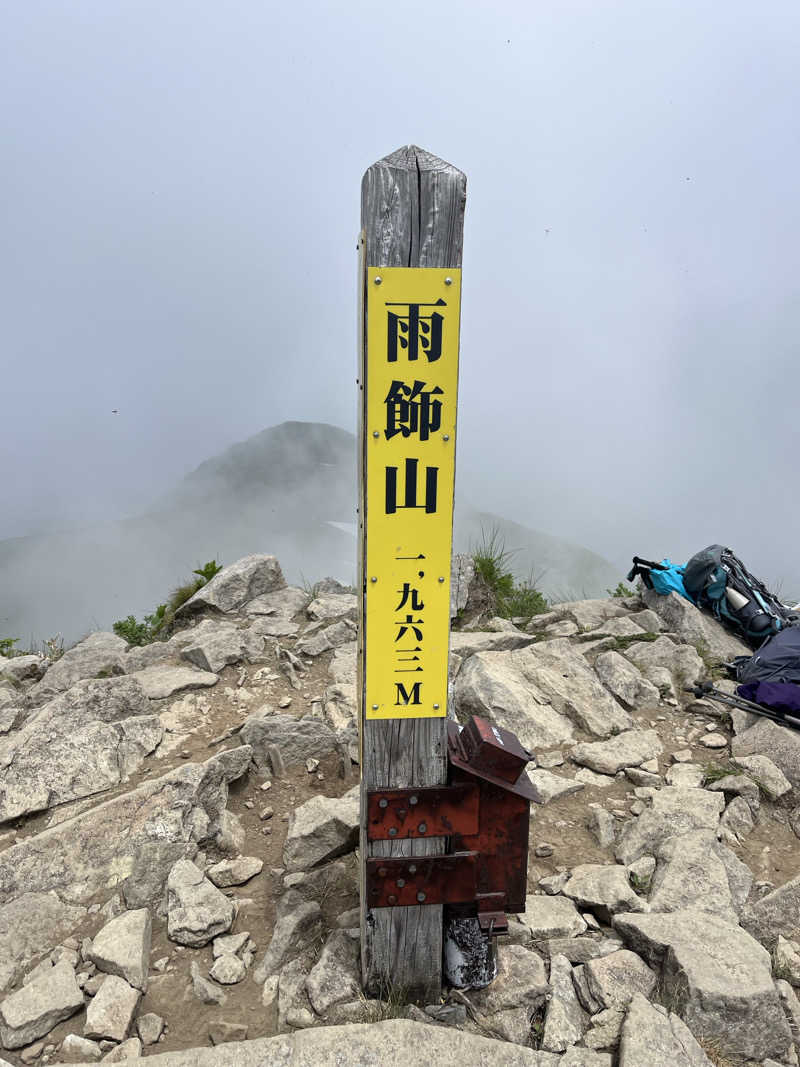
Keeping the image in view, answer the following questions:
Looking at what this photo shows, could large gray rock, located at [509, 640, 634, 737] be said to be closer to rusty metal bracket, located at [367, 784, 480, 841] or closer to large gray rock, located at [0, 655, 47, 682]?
rusty metal bracket, located at [367, 784, 480, 841]

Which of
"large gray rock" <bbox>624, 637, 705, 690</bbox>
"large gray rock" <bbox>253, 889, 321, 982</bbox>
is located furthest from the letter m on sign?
"large gray rock" <bbox>624, 637, 705, 690</bbox>

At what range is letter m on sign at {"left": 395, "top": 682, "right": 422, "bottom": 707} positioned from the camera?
111 inches

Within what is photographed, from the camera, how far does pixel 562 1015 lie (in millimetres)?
2873

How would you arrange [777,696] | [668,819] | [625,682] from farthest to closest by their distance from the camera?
[625,682]
[777,696]
[668,819]

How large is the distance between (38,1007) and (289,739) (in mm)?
2222

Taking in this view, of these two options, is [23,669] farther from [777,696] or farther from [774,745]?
[777,696]

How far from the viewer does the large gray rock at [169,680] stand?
18.8 feet

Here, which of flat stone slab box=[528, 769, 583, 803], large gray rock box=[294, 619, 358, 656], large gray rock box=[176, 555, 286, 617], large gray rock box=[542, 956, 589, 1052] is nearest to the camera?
large gray rock box=[542, 956, 589, 1052]

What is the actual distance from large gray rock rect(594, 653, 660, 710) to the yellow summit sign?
403 cm

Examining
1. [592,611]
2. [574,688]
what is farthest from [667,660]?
[592,611]

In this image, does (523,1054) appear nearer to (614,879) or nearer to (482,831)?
(482,831)

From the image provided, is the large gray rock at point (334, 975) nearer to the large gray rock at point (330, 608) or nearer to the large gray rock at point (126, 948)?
the large gray rock at point (126, 948)

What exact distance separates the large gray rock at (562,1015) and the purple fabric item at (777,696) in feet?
11.9

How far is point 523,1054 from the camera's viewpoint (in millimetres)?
2654
